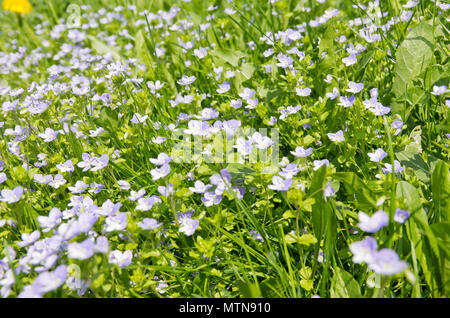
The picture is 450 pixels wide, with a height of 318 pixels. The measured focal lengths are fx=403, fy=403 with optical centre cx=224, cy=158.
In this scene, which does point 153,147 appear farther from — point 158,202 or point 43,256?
point 43,256

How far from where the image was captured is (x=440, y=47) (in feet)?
8.66

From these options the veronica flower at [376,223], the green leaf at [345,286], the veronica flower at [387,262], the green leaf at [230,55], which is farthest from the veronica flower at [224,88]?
the veronica flower at [387,262]

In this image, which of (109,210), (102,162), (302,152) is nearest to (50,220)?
(109,210)

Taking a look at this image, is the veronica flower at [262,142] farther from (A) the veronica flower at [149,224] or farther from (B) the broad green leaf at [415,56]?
(B) the broad green leaf at [415,56]

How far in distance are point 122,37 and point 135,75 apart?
164cm

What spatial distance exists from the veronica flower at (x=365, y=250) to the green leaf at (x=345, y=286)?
309mm

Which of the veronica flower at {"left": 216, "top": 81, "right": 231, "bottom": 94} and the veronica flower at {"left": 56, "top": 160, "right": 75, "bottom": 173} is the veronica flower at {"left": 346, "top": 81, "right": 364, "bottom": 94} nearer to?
the veronica flower at {"left": 216, "top": 81, "right": 231, "bottom": 94}

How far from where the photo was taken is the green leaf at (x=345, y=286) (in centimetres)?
160

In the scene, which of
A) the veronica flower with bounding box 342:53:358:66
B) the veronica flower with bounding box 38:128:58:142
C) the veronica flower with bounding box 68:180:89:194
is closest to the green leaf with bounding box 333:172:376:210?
the veronica flower with bounding box 342:53:358:66

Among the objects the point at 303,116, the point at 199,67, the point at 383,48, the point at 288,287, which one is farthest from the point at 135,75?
the point at 288,287

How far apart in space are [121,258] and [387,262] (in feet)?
3.58

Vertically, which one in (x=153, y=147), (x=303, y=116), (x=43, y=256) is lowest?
(x=43, y=256)

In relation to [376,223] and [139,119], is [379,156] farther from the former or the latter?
[139,119]

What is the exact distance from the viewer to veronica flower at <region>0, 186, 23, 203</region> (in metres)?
1.94
